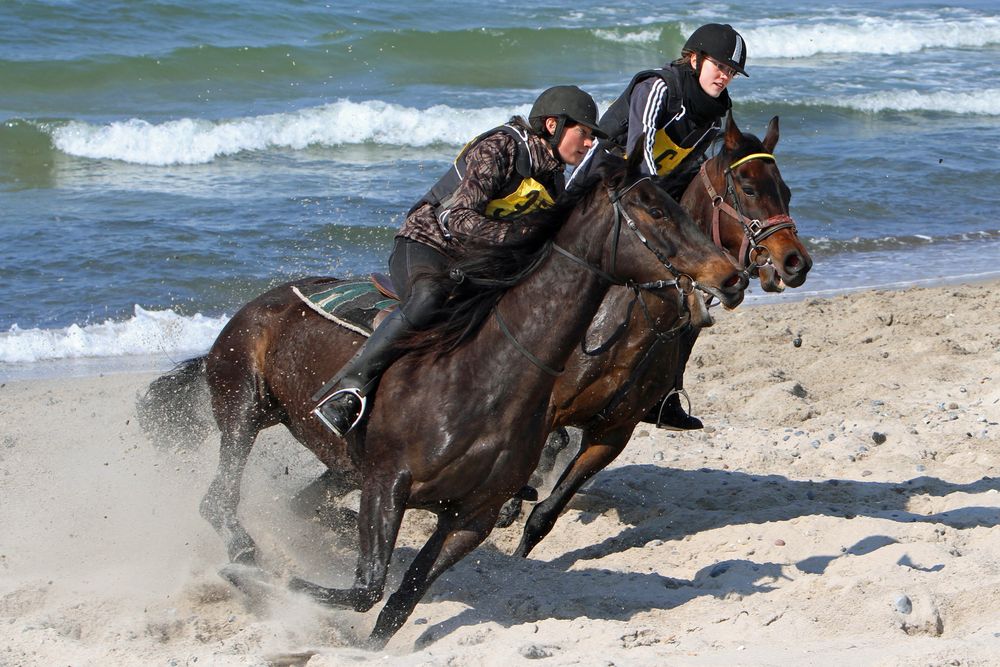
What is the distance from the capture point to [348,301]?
596cm

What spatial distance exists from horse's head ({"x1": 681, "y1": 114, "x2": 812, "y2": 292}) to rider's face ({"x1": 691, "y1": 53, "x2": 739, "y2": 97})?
420 mm

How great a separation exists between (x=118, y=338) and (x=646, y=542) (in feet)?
17.3

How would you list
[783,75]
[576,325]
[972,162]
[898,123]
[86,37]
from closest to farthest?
[576,325] < [972,162] < [898,123] < [86,37] < [783,75]

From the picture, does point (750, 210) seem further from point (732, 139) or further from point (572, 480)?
point (572, 480)

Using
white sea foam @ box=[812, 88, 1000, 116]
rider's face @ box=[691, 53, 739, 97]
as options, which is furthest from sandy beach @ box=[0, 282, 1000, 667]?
white sea foam @ box=[812, 88, 1000, 116]

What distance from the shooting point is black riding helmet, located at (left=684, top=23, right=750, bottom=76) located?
659 cm

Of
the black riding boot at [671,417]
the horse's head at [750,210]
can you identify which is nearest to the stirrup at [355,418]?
the horse's head at [750,210]

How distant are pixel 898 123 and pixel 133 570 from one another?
18.2 metres

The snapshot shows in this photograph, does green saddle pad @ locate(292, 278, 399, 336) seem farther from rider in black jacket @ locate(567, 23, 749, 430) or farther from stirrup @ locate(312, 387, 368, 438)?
rider in black jacket @ locate(567, 23, 749, 430)

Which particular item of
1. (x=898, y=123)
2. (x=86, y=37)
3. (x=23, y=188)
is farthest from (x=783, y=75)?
(x=23, y=188)

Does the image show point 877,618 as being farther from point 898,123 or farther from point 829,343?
point 898,123

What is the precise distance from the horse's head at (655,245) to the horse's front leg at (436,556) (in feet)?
3.83

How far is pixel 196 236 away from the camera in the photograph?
42.8ft

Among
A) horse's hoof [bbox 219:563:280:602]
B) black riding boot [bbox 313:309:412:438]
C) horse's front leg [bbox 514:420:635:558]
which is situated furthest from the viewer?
horse's front leg [bbox 514:420:635:558]
